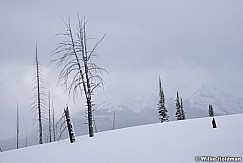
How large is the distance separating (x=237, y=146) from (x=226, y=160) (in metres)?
1.56

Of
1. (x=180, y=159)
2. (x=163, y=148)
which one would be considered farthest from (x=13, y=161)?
(x=180, y=159)

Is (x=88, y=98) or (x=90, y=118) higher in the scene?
(x=88, y=98)

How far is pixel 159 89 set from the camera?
45750mm

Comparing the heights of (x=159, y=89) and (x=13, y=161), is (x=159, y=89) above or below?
above

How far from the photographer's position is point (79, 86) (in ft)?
53.9

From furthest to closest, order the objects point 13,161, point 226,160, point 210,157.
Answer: point 13,161 → point 210,157 → point 226,160

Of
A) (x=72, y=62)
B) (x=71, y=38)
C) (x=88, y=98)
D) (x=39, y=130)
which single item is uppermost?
(x=71, y=38)

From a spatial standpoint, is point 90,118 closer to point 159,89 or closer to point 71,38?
point 71,38

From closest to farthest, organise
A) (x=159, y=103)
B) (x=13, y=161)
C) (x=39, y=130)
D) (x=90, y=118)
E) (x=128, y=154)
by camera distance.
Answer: (x=128, y=154) → (x=13, y=161) → (x=90, y=118) → (x=39, y=130) → (x=159, y=103)

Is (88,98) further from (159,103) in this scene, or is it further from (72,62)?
(159,103)

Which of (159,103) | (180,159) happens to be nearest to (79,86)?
(180,159)

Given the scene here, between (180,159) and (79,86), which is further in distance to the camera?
(79,86)

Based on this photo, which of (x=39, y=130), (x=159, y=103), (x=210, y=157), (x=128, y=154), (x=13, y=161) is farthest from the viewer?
(x=159, y=103)

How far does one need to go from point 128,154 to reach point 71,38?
1153cm
